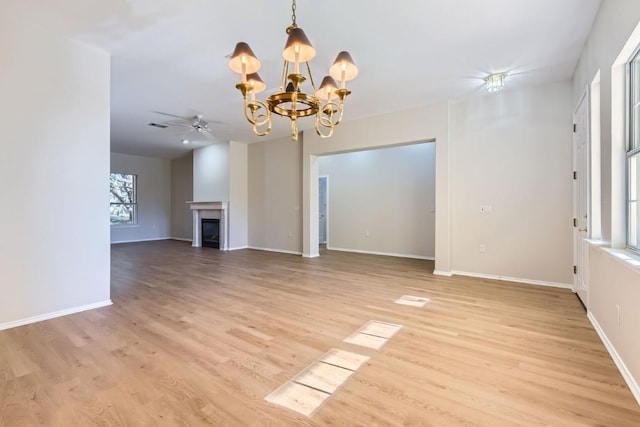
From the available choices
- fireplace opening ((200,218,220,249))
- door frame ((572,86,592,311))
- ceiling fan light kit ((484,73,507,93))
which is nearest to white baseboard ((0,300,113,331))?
fireplace opening ((200,218,220,249))

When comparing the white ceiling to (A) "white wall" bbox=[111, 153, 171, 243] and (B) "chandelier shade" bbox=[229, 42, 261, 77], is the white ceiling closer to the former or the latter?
(B) "chandelier shade" bbox=[229, 42, 261, 77]

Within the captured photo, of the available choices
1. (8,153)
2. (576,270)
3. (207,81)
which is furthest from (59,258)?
(576,270)

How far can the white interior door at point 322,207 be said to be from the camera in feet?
26.8

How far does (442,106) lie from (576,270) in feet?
9.75

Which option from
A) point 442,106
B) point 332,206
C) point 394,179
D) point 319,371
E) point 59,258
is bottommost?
point 319,371

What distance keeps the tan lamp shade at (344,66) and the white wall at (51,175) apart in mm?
2699

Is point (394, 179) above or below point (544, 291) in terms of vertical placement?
above

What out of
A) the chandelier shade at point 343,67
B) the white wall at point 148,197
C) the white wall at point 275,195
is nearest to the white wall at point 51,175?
the chandelier shade at point 343,67

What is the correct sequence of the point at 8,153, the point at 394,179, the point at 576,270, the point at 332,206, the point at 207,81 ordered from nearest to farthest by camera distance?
1. the point at 8,153
2. the point at 576,270
3. the point at 207,81
4. the point at 394,179
5. the point at 332,206

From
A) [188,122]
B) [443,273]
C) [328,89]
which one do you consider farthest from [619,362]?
[188,122]

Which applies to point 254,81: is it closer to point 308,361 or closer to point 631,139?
point 308,361

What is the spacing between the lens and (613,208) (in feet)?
7.81

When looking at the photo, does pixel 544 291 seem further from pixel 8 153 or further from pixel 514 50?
pixel 8 153

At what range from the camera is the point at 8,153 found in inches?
109
